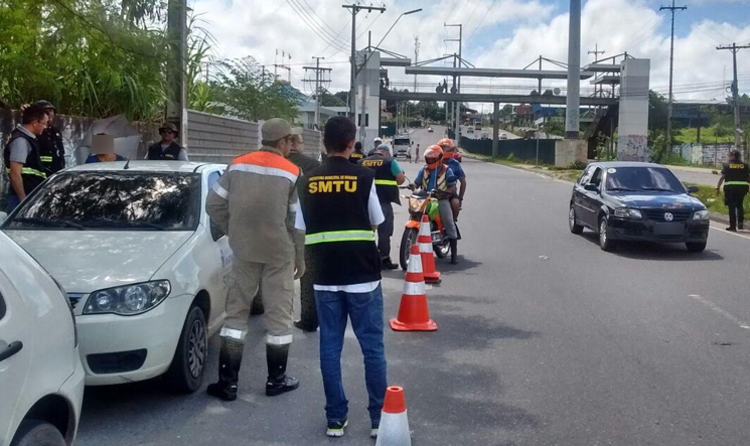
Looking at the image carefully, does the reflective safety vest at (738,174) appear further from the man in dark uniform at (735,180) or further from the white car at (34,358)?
the white car at (34,358)

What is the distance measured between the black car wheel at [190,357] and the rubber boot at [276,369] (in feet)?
1.62

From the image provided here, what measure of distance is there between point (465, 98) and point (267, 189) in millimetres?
63870

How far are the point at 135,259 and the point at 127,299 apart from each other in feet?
1.45

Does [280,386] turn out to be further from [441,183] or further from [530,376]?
[441,183]

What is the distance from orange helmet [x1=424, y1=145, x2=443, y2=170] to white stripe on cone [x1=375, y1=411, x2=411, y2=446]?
7626mm

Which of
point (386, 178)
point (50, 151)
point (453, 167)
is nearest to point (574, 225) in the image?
point (453, 167)

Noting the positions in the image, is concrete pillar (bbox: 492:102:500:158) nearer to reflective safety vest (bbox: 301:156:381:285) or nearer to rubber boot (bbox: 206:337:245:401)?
rubber boot (bbox: 206:337:245:401)

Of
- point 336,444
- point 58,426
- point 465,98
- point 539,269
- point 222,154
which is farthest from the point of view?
point 465,98

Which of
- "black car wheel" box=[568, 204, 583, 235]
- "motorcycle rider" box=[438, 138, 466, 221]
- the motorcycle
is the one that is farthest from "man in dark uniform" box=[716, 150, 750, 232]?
the motorcycle

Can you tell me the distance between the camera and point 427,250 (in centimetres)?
1009

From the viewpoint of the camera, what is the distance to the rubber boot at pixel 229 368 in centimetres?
581

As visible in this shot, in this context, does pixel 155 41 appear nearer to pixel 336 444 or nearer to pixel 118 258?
pixel 118 258

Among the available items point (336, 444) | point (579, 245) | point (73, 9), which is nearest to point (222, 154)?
point (579, 245)

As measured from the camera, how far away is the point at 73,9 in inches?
347
